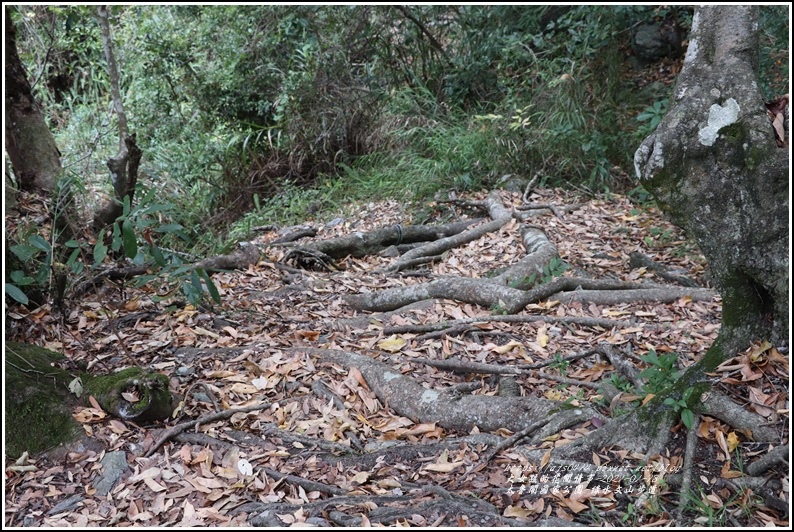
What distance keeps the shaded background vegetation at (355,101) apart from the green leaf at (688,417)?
200 inches

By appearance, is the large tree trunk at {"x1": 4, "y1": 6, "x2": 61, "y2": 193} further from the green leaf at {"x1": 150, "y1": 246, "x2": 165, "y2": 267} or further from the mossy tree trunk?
the mossy tree trunk

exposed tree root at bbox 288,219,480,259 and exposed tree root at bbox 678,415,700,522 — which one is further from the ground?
exposed tree root at bbox 678,415,700,522

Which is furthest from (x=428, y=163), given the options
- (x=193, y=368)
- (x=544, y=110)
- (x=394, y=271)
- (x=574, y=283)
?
(x=193, y=368)

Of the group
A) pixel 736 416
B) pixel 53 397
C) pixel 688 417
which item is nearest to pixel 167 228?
pixel 53 397

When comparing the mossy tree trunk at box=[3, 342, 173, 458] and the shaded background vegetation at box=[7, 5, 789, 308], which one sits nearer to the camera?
the mossy tree trunk at box=[3, 342, 173, 458]

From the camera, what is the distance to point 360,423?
3.20m

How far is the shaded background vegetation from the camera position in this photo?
25.2 ft

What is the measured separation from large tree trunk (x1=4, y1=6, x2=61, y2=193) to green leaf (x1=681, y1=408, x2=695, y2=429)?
4.25m

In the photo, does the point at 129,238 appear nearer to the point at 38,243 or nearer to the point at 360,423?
the point at 38,243

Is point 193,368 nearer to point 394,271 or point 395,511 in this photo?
point 395,511

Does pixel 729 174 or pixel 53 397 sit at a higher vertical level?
pixel 729 174

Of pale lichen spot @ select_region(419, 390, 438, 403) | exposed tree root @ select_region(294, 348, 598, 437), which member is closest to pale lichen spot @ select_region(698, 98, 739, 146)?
exposed tree root @ select_region(294, 348, 598, 437)

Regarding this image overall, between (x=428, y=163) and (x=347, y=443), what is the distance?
17.4 feet

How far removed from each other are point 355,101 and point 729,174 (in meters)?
7.09
